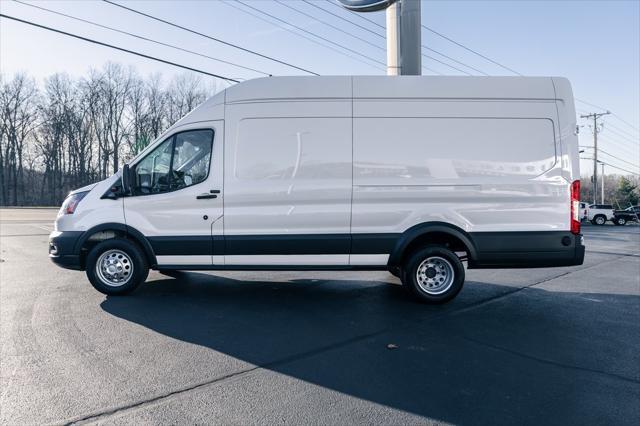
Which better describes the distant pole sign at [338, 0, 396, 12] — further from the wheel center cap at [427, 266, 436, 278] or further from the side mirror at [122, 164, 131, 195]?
the side mirror at [122, 164, 131, 195]

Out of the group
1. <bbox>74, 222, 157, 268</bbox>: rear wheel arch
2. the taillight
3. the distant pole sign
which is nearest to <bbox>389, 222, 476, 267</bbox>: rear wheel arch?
the taillight

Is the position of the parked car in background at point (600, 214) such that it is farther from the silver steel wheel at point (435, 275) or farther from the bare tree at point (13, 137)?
the bare tree at point (13, 137)

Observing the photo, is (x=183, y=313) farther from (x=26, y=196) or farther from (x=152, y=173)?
(x=26, y=196)

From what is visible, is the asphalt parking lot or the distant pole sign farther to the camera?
the distant pole sign

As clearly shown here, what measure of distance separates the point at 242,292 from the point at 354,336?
240 cm

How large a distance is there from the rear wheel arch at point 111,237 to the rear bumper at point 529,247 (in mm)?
4471

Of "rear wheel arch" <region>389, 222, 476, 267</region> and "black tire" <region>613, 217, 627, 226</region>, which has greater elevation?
"rear wheel arch" <region>389, 222, 476, 267</region>

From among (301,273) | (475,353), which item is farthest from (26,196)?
(475,353)

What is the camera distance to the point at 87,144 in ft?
197

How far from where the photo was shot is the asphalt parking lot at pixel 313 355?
285 centimetres

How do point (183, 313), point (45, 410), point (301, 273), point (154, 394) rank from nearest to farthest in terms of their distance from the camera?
point (45, 410), point (154, 394), point (183, 313), point (301, 273)

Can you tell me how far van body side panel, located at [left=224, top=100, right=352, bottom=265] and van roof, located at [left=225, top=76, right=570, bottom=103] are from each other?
0.15m

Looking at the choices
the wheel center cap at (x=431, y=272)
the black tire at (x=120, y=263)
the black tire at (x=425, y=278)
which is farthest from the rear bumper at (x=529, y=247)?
the black tire at (x=120, y=263)

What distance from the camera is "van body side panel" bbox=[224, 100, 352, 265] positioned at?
5.55m
